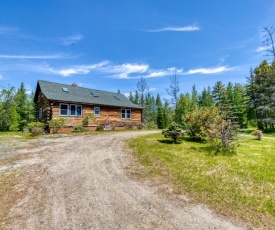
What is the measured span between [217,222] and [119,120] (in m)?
18.6

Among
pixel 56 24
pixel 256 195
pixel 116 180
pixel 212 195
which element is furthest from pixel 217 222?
pixel 56 24

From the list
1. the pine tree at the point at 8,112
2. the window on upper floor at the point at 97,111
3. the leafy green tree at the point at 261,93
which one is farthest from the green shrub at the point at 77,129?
the leafy green tree at the point at 261,93

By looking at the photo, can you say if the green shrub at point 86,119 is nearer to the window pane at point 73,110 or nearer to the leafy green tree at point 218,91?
the window pane at point 73,110

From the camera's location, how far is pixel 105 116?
19797 millimetres

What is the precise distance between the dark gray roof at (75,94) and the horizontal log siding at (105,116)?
69 centimetres

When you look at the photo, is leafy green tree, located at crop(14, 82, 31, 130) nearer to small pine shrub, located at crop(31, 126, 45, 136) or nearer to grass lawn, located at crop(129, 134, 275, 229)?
small pine shrub, located at crop(31, 126, 45, 136)

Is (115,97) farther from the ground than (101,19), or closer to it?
closer to it

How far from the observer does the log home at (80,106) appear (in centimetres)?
1625

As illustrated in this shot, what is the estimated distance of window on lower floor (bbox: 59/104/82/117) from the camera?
16439 mm

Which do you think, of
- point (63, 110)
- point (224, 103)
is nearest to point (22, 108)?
point (63, 110)

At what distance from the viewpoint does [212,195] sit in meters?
3.95

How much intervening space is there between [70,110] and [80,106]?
120 cm

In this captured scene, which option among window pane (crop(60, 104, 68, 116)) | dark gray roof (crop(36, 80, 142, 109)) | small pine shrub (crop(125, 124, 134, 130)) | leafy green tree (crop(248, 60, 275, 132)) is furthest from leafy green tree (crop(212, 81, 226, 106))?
window pane (crop(60, 104, 68, 116))

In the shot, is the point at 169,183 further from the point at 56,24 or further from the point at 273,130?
the point at 273,130
